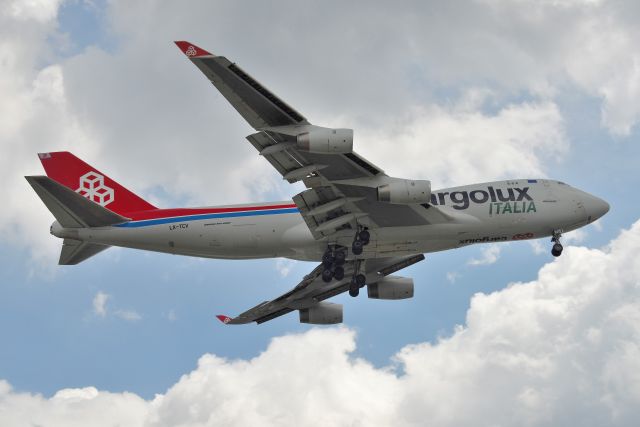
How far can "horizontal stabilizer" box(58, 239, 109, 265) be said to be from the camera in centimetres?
5391

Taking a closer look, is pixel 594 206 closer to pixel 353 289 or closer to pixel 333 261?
pixel 353 289

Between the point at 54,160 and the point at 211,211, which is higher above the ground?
the point at 54,160

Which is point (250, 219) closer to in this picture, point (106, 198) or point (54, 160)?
point (106, 198)

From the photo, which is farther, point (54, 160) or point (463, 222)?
point (54, 160)

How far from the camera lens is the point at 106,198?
2215 inches

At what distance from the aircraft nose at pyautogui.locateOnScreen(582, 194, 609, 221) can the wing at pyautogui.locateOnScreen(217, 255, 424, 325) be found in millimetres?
11004

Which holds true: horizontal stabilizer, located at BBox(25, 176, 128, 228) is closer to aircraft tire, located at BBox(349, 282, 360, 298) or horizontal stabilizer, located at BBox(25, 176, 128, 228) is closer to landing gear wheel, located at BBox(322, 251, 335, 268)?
landing gear wheel, located at BBox(322, 251, 335, 268)

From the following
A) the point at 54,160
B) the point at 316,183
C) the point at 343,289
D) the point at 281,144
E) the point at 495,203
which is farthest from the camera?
the point at 343,289

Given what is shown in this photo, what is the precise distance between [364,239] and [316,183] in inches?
181

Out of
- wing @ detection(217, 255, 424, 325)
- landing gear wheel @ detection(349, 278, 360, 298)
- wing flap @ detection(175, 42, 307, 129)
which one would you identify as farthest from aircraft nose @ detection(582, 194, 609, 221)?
wing flap @ detection(175, 42, 307, 129)

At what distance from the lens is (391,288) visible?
208 ft

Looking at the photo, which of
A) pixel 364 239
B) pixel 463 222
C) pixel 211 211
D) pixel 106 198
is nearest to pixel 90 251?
pixel 106 198

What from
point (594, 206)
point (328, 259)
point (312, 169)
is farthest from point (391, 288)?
point (312, 169)

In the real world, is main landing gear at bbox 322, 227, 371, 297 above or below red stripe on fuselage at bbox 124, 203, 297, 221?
below
